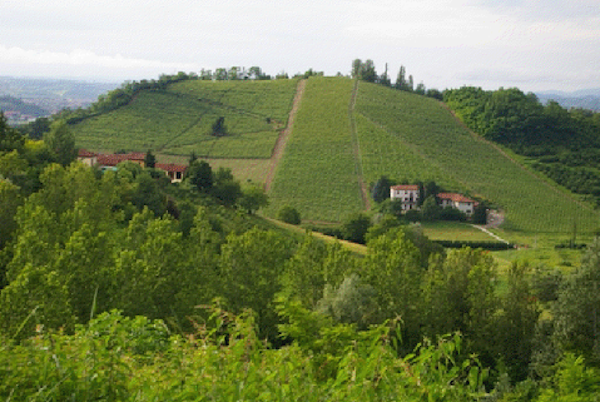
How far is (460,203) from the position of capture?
9269 centimetres

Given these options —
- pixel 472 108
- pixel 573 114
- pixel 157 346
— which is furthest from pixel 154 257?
pixel 573 114

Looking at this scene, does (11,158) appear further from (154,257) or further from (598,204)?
(598,204)

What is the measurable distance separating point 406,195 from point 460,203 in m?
8.76

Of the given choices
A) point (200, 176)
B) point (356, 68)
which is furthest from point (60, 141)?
point (356, 68)

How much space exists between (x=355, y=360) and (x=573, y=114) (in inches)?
6297

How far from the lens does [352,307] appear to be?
96.8 ft

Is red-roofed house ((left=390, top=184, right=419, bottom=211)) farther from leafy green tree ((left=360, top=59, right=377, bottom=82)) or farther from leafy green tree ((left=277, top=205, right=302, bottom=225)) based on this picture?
leafy green tree ((left=360, top=59, right=377, bottom=82))

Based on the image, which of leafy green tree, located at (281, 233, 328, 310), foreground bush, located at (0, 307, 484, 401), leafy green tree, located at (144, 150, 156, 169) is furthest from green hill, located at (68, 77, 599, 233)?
foreground bush, located at (0, 307, 484, 401)

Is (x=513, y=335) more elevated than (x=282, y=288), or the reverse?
(x=282, y=288)

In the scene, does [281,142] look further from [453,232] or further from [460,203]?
[453,232]

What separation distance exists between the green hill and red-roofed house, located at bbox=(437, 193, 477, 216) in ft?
14.7

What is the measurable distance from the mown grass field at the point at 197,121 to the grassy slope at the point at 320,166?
5.49m

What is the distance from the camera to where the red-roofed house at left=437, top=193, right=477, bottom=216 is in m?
92.6

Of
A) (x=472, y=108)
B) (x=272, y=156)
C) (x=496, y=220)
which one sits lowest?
(x=496, y=220)
